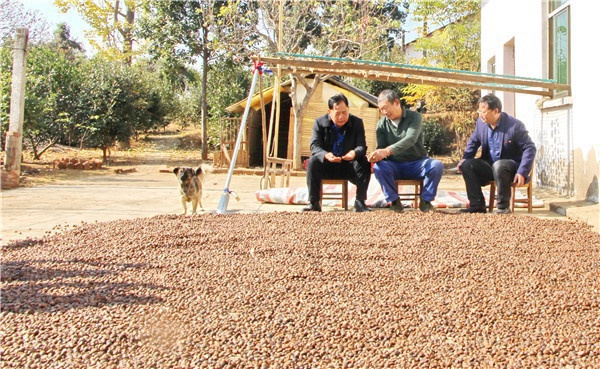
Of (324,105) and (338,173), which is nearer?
(338,173)

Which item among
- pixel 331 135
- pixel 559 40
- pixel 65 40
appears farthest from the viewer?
pixel 65 40

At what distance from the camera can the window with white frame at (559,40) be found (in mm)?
6785

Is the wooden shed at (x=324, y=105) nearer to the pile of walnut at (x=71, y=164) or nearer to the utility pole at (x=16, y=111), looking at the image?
the pile of walnut at (x=71, y=164)

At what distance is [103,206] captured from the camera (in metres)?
6.33

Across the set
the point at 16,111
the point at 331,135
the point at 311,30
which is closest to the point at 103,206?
the point at 331,135

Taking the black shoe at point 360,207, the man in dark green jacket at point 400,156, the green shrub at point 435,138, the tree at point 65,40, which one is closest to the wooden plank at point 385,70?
the man in dark green jacket at point 400,156

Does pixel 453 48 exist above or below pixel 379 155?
above

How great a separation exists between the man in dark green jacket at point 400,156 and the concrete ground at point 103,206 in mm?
855

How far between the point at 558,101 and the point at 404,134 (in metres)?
2.60

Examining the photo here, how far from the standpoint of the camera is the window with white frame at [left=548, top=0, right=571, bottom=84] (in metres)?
6.79

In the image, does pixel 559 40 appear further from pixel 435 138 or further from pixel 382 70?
pixel 435 138

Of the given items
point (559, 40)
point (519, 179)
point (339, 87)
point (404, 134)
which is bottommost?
point (519, 179)

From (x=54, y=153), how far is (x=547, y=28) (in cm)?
1344

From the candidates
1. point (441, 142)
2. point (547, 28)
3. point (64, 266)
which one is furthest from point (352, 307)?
point (441, 142)
